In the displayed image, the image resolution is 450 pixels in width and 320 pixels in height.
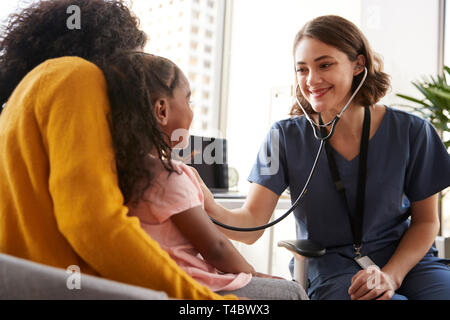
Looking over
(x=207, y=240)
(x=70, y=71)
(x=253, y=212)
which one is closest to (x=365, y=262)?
(x=253, y=212)

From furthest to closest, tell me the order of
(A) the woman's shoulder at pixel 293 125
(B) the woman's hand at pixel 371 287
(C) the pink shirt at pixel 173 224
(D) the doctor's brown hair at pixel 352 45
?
1. (A) the woman's shoulder at pixel 293 125
2. (D) the doctor's brown hair at pixel 352 45
3. (B) the woman's hand at pixel 371 287
4. (C) the pink shirt at pixel 173 224

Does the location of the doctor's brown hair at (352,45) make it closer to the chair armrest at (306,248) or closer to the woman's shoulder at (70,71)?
the chair armrest at (306,248)

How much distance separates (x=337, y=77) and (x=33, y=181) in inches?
35.8

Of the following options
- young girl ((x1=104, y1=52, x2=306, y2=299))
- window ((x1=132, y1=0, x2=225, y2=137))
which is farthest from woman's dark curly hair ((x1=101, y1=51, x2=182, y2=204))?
window ((x1=132, y1=0, x2=225, y2=137))

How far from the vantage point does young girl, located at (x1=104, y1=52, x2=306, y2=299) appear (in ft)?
1.98

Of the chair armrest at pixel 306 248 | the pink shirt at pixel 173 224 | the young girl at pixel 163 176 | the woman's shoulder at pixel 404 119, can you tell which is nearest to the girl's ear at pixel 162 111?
the young girl at pixel 163 176

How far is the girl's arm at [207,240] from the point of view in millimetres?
688

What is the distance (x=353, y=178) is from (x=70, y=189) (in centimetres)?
90

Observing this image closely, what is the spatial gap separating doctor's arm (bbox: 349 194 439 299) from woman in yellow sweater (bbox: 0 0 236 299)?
53cm

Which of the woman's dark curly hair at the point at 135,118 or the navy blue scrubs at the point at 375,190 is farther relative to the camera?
the navy blue scrubs at the point at 375,190

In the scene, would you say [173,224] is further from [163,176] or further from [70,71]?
[70,71]

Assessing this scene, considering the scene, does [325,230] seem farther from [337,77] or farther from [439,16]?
[439,16]

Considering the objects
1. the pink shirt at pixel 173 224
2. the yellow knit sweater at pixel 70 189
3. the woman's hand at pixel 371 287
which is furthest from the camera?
the woman's hand at pixel 371 287

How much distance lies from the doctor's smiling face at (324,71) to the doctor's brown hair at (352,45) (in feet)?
0.05
